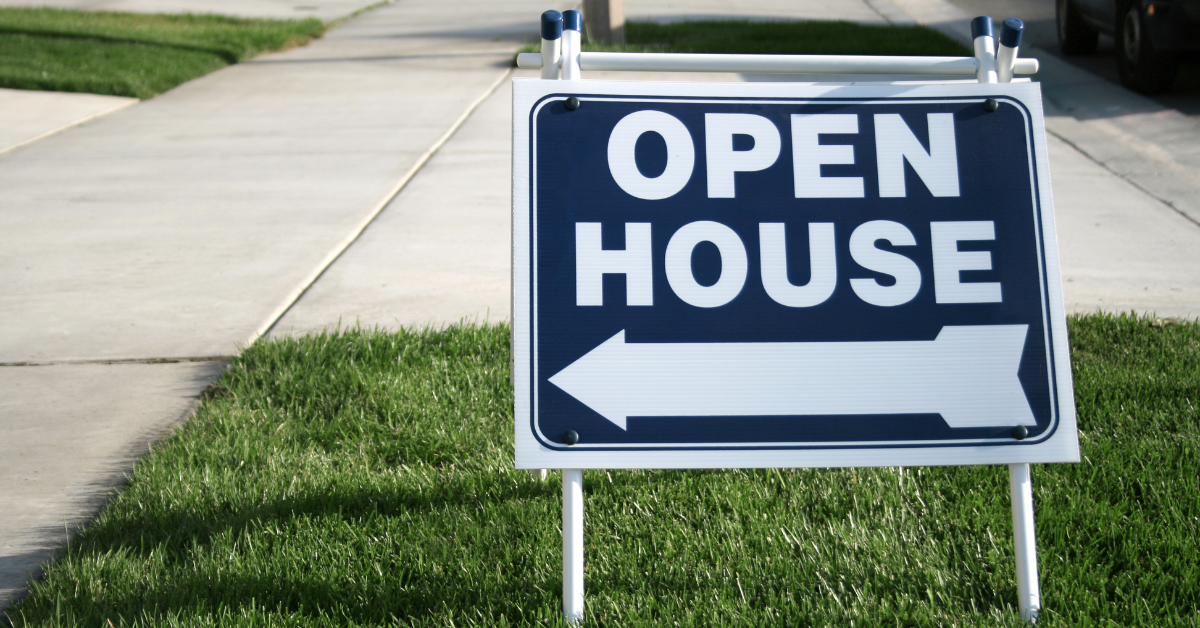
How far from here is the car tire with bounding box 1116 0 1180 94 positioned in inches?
340

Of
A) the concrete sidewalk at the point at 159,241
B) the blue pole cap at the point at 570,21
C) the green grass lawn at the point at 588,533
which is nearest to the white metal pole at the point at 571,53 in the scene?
the blue pole cap at the point at 570,21

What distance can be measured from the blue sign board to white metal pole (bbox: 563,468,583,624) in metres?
0.06

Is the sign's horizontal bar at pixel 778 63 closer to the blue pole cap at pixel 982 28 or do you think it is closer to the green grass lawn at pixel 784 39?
the blue pole cap at pixel 982 28

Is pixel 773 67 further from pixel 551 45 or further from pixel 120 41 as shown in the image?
pixel 120 41

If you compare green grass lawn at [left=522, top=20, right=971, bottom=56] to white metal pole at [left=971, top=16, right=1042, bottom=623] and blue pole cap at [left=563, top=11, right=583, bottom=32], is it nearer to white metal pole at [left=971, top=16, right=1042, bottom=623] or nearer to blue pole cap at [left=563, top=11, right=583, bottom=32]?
blue pole cap at [left=563, top=11, right=583, bottom=32]

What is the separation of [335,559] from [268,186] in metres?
4.55

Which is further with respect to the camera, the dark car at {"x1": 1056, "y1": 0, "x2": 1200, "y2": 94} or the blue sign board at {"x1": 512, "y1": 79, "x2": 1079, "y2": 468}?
the dark car at {"x1": 1056, "y1": 0, "x2": 1200, "y2": 94}

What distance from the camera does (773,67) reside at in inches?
93.5

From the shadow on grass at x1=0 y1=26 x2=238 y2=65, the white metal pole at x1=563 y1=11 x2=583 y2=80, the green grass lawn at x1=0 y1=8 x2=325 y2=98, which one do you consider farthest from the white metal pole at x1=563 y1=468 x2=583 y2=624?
the shadow on grass at x1=0 y1=26 x2=238 y2=65

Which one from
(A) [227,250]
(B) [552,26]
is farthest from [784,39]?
(B) [552,26]

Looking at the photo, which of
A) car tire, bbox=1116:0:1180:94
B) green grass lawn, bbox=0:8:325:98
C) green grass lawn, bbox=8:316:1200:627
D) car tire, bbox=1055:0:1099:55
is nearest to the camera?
green grass lawn, bbox=8:316:1200:627

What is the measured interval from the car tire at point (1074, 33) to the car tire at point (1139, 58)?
7.14ft

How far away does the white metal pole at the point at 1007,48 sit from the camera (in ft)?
7.28

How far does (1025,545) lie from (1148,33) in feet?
25.6
